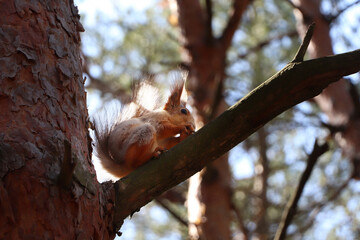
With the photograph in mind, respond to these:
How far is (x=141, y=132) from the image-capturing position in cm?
204

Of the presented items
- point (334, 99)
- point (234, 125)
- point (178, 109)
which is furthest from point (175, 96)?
point (334, 99)

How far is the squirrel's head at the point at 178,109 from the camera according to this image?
7.89 ft

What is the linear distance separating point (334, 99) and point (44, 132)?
316 centimetres

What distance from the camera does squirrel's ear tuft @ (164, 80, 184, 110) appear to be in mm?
2500

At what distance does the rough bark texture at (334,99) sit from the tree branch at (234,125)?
7.97 feet

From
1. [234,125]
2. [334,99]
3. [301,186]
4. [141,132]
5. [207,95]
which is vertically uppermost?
[334,99]

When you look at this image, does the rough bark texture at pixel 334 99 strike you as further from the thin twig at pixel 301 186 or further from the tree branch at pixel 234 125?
the tree branch at pixel 234 125

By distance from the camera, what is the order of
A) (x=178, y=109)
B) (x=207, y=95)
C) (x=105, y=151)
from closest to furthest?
(x=105, y=151) → (x=178, y=109) → (x=207, y=95)

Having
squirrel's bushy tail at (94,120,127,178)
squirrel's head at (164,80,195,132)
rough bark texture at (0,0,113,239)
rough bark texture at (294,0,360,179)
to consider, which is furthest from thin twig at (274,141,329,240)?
rough bark texture at (294,0,360,179)

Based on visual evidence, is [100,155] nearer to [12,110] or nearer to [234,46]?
[12,110]

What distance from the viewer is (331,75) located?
1.32 m

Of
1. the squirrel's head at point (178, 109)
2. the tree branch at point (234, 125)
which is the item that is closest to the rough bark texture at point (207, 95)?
the squirrel's head at point (178, 109)

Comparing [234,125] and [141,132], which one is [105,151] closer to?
[141,132]

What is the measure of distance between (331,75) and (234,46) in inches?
170
